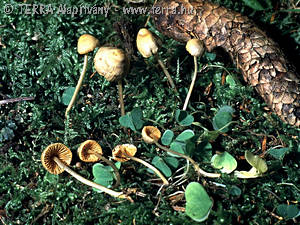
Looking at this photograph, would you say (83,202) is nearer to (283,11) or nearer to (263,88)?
(263,88)

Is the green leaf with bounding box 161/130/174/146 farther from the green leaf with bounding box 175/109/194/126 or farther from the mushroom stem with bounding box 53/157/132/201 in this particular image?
the mushroom stem with bounding box 53/157/132/201

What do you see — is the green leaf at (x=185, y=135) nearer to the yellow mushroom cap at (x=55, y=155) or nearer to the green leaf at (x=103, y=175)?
the green leaf at (x=103, y=175)

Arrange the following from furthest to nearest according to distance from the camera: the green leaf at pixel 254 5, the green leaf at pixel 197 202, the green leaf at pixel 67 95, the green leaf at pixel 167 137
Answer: the green leaf at pixel 254 5 < the green leaf at pixel 67 95 < the green leaf at pixel 167 137 < the green leaf at pixel 197 202

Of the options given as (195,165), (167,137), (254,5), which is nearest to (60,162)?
(167,137)

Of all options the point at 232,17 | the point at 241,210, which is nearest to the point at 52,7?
the point at 232,17

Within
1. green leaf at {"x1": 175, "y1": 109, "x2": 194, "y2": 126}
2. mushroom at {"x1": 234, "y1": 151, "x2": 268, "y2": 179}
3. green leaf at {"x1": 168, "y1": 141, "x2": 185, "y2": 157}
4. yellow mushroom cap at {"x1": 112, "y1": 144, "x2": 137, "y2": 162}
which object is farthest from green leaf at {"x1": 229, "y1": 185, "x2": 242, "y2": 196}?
yellow mushroom cap at {"x1": 112, "y1": 144, "x2": 137, "y2": 162}

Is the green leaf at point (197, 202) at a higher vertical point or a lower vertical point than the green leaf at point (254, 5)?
lower

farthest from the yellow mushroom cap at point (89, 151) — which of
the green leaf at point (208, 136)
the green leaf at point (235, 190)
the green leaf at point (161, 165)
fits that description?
the green leaf at point (235, 190)
